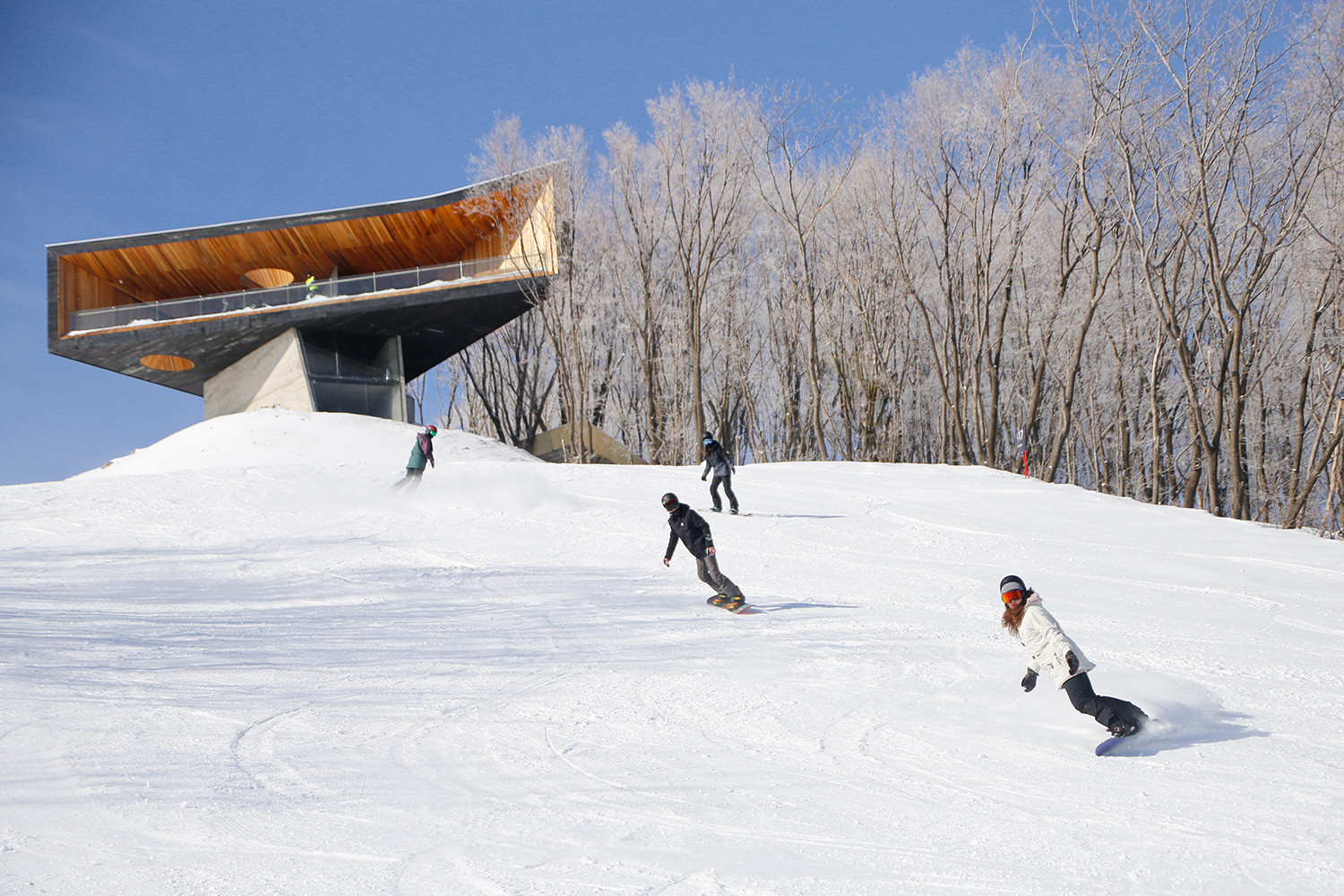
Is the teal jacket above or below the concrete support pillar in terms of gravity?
below

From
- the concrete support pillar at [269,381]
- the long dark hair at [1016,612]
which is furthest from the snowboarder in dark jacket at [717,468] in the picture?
the concrete support pillar at [269,381]

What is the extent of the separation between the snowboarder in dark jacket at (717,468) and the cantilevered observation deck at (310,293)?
18.4 meters

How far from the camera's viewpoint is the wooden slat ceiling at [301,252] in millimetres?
34281

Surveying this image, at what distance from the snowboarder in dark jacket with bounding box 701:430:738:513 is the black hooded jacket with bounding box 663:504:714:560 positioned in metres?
4.55

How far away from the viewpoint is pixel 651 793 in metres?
4.93

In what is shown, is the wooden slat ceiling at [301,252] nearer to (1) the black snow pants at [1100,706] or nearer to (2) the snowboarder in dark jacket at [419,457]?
(2) the snowboarder in dark jacket at [419,457]

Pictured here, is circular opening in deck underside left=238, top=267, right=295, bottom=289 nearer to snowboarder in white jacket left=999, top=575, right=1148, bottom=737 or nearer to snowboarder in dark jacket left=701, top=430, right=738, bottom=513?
snowboarder in dark jacket left=701, top=430, right=738, bottom=513

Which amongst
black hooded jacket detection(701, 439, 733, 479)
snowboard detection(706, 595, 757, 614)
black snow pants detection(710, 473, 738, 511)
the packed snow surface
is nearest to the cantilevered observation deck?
black snow pants detection(710, 473, 738, 511)

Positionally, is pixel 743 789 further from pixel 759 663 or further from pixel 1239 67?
pixel 1239 67

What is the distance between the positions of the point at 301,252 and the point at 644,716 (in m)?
33.7

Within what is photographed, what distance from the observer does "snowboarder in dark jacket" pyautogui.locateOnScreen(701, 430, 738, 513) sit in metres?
15.3

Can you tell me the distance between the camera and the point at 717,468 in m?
15.7

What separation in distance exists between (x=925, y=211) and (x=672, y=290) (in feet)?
35.1

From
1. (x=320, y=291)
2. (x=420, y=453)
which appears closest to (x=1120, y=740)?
(x=420, y=453)
